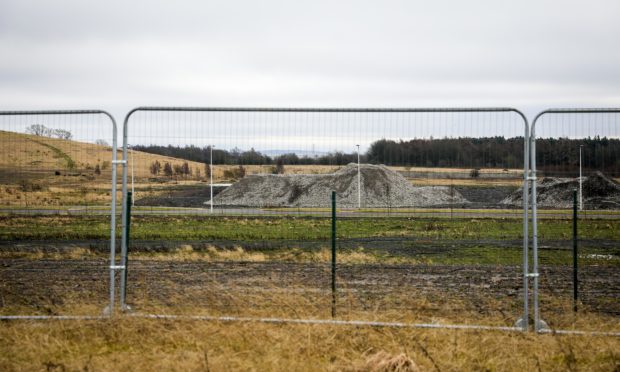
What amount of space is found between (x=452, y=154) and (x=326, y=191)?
20.8 ft

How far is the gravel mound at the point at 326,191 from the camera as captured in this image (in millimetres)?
11633

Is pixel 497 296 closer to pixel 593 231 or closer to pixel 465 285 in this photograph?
pixel 465 285

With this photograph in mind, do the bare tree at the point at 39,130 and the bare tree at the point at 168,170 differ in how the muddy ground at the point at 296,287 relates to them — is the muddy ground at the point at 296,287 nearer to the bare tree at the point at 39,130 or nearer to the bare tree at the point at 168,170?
the bare tree at the point at 168,170

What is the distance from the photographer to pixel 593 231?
24172 millimetres

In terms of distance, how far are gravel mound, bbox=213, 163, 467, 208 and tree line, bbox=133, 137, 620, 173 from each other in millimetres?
1074

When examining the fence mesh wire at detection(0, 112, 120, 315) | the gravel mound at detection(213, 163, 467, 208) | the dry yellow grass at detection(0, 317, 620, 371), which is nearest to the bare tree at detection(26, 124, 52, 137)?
the fence mesh wire at detection(0, 112, 120, 315)

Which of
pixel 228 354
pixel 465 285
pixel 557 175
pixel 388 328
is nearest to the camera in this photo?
pixel 228 354

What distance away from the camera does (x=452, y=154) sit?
27.0 feet

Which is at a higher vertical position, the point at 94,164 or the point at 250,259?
the point at 94,164

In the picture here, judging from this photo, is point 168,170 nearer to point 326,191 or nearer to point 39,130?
point 39,130

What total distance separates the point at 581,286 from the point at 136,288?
852 centimetres

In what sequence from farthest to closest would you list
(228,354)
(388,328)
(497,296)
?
(497,296)
(388,328)
(228,354)

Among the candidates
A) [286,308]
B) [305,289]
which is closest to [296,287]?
[305,289]

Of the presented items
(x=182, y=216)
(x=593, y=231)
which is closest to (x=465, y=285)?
(x=593, y=231)
